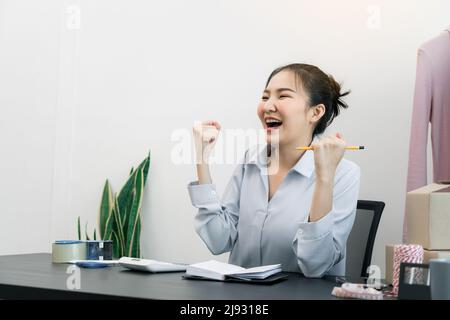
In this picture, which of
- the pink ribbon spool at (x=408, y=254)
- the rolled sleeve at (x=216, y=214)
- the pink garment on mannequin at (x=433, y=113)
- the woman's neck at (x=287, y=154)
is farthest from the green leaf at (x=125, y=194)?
the pink ribbon spool at (x=408, y=254)

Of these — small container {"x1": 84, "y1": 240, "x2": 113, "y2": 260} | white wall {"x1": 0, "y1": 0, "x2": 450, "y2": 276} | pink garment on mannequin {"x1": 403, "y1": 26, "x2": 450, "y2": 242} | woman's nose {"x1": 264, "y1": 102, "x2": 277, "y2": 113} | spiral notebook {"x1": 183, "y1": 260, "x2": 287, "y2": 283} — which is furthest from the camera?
white wall {"x1": 0, "y1": 0, "x2": 450, "y2": 276}

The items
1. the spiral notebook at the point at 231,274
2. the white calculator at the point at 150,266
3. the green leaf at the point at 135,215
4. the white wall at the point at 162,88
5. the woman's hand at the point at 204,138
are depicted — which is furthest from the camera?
the green leaf at the point at 135,215

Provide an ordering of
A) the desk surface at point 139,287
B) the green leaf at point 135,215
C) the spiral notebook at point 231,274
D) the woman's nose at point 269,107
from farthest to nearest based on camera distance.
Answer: the green leaf at point 135,215 < the woman's nose at point 269,107 < the spiral notebook at point 231,274 < the desk surface at point 139,287

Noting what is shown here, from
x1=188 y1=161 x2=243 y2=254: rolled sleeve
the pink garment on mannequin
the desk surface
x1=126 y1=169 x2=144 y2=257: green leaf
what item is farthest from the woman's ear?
x1=126 y1=169 x2=144 y2=257: green leaf

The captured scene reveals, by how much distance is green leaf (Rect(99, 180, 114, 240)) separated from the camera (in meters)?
3.58

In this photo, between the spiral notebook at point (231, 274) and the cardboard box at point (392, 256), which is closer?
the cardboard box at point (392, 256)

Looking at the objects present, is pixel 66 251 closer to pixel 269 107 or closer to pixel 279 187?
pixel 279 187

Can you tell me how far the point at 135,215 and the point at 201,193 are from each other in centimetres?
149

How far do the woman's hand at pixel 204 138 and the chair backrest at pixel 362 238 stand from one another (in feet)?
2.27

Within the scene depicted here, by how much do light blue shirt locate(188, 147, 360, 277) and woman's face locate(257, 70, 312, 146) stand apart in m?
0.09

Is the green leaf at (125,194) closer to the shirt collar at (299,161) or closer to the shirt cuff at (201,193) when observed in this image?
the shirt collar at (299,161)

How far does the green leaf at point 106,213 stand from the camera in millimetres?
3578

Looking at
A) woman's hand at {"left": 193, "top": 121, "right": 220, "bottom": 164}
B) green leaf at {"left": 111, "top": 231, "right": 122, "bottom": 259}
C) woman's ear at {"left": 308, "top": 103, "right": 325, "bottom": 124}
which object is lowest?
green leaf at {"left": 111, "top": 231, "right": 122, "bottom": 259}

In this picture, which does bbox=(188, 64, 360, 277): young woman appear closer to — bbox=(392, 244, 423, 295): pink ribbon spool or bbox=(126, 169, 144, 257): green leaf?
bbox=(392, 244, 423, 295): pink ribbon spool
